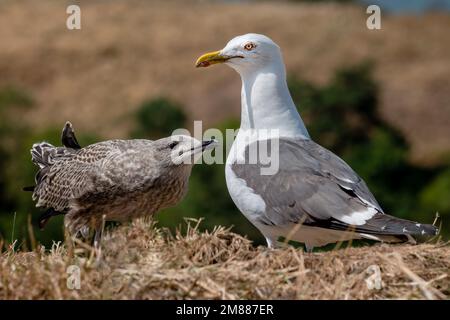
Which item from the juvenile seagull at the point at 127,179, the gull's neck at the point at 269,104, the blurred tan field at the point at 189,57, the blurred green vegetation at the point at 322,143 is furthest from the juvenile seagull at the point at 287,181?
the blurred tan field at the point at 189,57

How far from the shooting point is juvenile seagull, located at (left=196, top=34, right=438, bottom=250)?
7.55 m

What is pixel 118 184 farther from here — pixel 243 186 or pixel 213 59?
pixel 213 59

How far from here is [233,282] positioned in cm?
608

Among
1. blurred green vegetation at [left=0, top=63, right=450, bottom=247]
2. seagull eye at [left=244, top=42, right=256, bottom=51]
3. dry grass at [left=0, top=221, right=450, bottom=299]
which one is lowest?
blurred green vegetation at [left=0, top=63, right=450, bottom=247]

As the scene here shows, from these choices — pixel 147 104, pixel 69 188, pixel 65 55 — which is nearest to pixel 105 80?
pixel 65 55

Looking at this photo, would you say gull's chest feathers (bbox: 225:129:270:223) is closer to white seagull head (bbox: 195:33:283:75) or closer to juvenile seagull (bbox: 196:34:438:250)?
juvenile seagull (bbox: 196:34:438:250)

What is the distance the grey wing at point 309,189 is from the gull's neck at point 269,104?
30cm

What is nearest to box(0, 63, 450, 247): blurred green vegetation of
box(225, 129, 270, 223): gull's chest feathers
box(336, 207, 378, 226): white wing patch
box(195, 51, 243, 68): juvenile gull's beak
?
box(195, 51, 243, 68): juvenile gull's beak

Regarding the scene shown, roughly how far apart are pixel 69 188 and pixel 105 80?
48.0m

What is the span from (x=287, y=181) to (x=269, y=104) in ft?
3.20

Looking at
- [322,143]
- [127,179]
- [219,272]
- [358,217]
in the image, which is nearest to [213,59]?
[127,179]

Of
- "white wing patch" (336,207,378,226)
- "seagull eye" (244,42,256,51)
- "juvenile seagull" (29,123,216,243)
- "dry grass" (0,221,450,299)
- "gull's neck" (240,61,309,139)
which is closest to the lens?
"dry grass" (0,221,450,299)

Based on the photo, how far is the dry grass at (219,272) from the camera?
5.84 m

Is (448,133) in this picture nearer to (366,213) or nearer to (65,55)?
(65,55)
